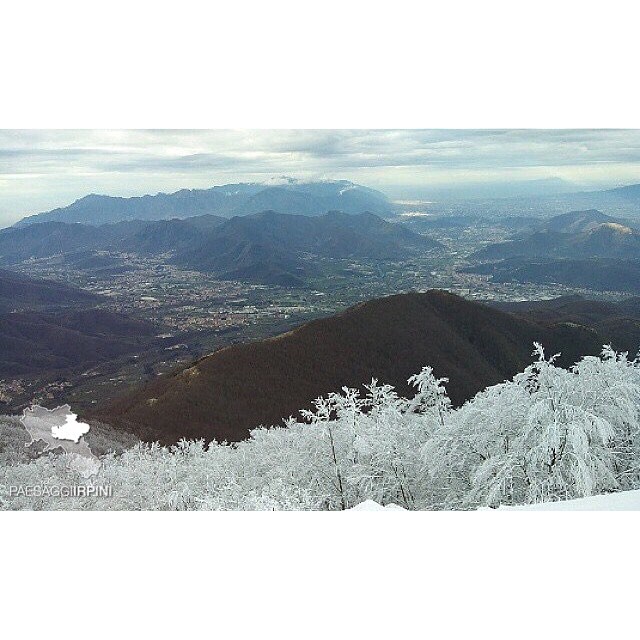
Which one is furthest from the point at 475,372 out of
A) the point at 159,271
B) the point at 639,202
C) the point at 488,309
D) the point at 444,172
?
the point at 159,271

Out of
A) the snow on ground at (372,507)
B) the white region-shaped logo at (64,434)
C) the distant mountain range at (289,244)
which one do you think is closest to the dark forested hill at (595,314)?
the distant mountain range at (289,244)

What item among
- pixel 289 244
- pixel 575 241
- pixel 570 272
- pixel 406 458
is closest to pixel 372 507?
pixel 406 458

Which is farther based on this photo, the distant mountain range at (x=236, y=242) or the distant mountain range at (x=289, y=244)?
the distant mountain range at (x=289, y=244)

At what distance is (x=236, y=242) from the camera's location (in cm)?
1058

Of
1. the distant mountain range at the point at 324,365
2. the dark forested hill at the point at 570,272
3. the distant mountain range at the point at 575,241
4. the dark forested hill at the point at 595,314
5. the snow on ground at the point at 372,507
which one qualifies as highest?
the distant mountain range at the point at 575,241

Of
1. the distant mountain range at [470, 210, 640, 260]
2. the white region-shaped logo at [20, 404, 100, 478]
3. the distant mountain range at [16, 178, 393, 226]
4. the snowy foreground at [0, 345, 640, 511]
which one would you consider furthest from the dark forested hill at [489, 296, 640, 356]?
the white region-shaped logo at [20, 404, 100, 478]

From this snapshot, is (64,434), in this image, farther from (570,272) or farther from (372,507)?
(570,272)

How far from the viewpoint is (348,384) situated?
888 cm

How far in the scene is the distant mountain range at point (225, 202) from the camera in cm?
990

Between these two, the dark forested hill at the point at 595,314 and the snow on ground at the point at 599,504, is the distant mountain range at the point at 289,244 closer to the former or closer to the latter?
the dark forested hill at the point at 595,314

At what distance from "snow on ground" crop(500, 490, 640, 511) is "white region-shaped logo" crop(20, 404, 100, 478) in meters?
6.12

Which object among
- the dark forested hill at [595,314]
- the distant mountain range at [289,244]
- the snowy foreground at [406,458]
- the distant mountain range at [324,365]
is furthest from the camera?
the distant mountain range at [289,244]

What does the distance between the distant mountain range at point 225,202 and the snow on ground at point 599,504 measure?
604 centimetres

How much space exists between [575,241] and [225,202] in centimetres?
720
